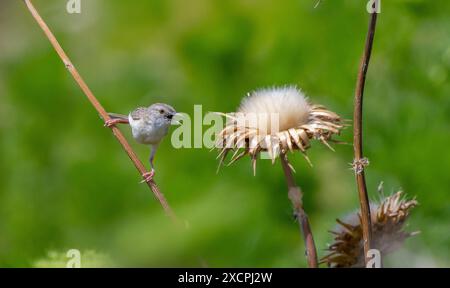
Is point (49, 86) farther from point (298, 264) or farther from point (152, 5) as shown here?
point (298, 264)

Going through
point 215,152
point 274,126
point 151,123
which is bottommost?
point 274,126

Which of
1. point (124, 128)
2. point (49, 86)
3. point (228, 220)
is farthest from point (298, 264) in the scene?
point (49, 86)
